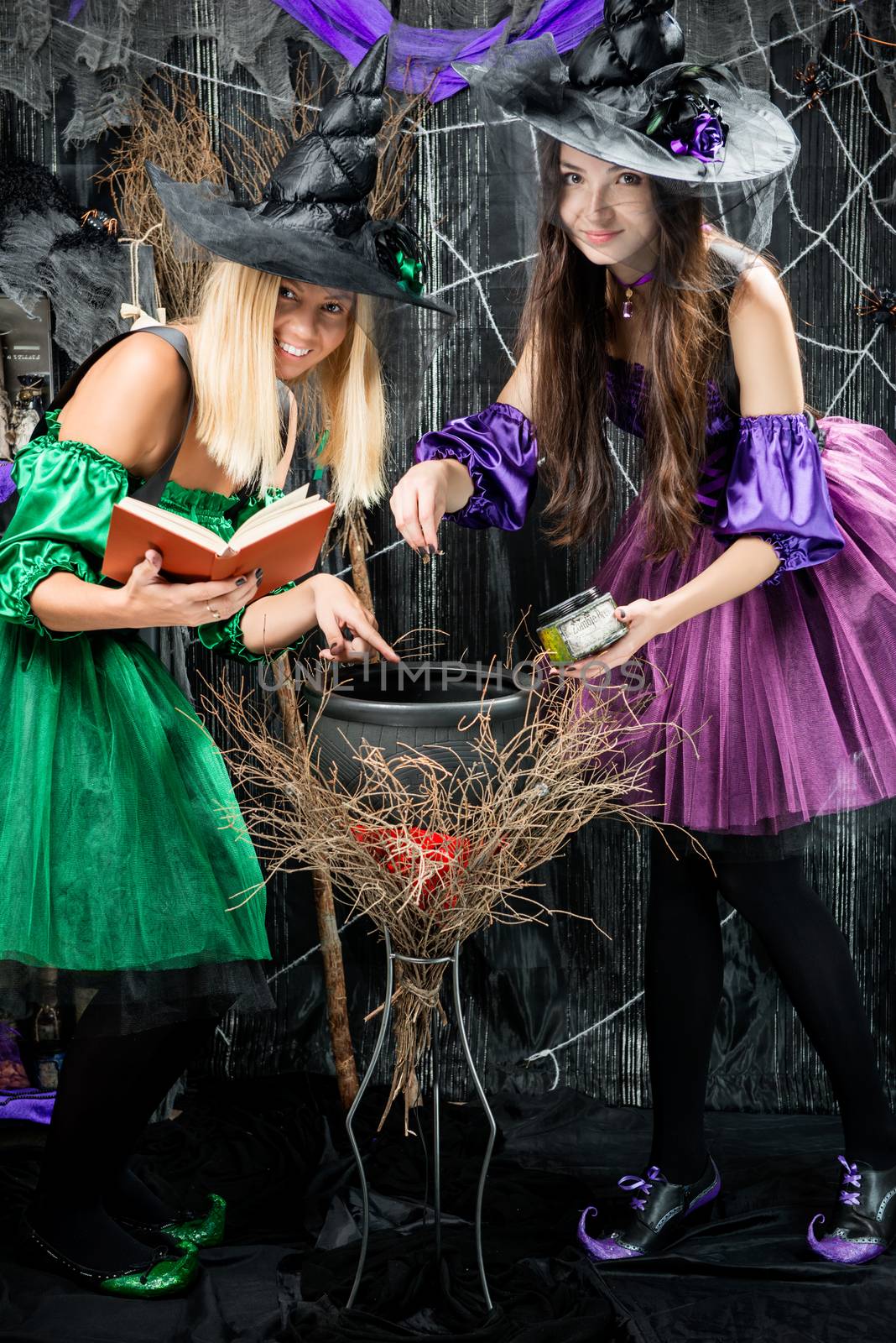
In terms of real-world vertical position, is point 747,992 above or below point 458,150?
below

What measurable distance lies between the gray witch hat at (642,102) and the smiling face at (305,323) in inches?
14.6

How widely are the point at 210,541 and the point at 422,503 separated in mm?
490

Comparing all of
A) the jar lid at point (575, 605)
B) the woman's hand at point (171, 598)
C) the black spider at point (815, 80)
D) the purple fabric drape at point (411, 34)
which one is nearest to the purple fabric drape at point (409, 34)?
the purple fabric drape at point (411, 34)

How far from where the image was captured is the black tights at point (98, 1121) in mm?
1656

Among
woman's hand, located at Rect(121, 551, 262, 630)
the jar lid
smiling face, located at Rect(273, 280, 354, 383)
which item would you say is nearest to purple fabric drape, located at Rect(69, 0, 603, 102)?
smiling face, located at Rect(273, 280, 354, 383)

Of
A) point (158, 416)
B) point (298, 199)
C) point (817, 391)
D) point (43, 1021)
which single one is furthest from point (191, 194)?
point (43, 1021)

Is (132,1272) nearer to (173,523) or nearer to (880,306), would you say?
(173,523)

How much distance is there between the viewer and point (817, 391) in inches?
103

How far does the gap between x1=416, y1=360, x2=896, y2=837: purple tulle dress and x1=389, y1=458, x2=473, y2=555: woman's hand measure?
9 cm

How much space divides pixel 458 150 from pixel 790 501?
1.28m

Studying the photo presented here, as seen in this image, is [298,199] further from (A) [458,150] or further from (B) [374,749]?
(A) [458,150]

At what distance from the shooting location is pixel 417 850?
1.49 metres

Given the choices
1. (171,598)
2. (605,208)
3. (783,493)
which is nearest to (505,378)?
(605,208)

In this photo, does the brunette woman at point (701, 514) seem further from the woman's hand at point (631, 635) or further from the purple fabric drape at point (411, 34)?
the purple fabric drape at point (411, 34)
